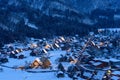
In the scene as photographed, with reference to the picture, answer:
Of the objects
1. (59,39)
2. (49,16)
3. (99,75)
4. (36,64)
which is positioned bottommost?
(49,16)

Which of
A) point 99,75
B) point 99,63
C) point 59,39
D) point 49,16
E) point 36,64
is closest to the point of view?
point 99,75

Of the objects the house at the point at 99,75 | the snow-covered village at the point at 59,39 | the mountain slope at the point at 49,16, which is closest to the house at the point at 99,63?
the snow-covered village at the point at 59,39

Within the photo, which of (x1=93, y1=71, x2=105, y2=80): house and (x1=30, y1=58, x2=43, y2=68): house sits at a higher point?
(x1=93, y1=71, x2=105, y2=80): house

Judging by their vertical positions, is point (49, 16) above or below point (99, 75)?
below

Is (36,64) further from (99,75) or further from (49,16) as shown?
(49,16)

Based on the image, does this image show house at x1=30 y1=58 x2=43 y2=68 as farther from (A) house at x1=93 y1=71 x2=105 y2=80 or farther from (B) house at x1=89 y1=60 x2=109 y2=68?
(A) house at x1=93 y1=71 x2=105 y2=80

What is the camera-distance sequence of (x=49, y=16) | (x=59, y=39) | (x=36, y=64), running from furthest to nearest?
(x=49, y=16) → (x=59, y=39) → (x=36, y=64)

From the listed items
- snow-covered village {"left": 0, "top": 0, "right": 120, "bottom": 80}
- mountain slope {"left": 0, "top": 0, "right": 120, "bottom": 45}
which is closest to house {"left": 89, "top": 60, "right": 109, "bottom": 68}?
snow-covered village {"left": 0, "top": 0, "right": 120, "bottom": 80}

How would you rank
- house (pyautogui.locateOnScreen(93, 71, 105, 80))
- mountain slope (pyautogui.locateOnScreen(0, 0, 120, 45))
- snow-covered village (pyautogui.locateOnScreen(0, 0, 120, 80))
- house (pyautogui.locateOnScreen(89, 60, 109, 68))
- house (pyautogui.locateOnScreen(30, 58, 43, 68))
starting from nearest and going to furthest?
house (pyautogui.locateOnScreen(93, 71, 105, 80))
snow-covered village (pyautogui.locateOnScreen(0, 0, 120, 80))
house (pyautogui.locateOnScreen(89, 60, 109, 68))
house (pyautogui.locateOnScreen(30, 58, 43, 68))
mountain slope (pyautogui.locateOnScreen(0, 0, 120, 45))

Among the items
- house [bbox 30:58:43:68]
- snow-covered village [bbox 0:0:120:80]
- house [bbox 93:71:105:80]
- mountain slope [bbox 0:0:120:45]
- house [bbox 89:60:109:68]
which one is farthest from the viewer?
mountain slope [bbox 0:0:120:45]

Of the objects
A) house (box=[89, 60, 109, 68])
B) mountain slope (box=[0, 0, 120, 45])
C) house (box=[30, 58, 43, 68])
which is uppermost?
house (box=[89, 60, 109, 68])

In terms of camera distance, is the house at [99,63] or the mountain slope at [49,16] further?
the mountain slope at [49,16]

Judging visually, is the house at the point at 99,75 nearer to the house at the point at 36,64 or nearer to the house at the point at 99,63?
the house at the point at 99,63

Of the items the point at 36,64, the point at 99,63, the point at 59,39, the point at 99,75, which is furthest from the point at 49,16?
the point at 99,75
